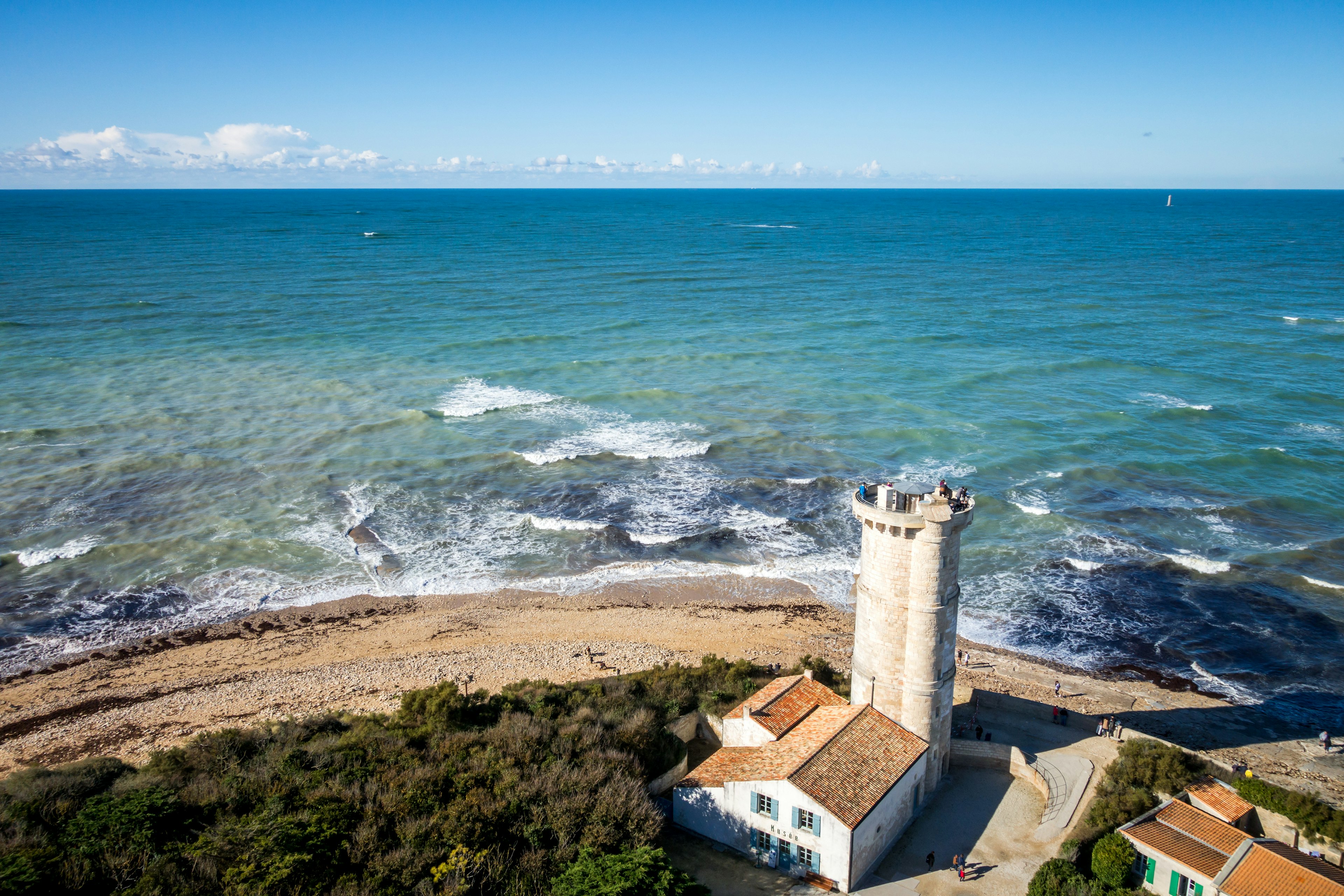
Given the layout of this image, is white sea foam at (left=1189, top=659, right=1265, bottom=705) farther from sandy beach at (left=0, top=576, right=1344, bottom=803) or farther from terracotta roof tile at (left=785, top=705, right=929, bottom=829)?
terracotta roof tile at (left=785, top=705, right=929, bottom=829)

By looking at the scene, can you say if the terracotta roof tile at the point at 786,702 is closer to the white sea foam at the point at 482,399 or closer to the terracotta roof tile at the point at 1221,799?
the terracotta roof tile at the point at 1221,799

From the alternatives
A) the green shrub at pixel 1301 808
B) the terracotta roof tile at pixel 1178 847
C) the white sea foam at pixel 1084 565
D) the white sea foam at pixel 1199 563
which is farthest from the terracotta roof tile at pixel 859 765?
the white sea foam at pixel 1199 563

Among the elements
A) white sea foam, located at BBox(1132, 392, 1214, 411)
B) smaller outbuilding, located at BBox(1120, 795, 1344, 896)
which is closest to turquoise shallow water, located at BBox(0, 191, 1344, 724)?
white sea foam, located at BBox(1132, 392, 1214, 411)

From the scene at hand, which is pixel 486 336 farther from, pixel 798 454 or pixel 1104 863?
pixel 1104 863

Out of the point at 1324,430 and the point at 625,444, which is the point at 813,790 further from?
the point at 1324,430

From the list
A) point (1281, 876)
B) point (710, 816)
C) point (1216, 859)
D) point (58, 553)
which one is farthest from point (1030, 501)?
point (58, 553)
